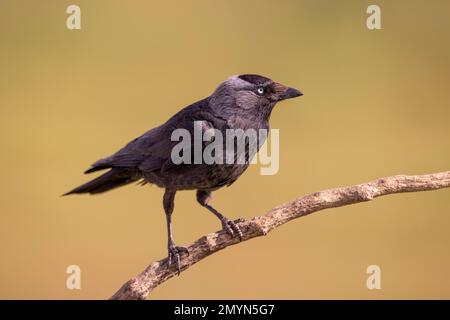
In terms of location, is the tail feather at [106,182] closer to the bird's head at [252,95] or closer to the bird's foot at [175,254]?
the bird's foot at [175,254]

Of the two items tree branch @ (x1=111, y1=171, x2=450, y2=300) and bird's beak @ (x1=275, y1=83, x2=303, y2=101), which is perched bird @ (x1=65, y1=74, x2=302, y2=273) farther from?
tree branch @ (x1=111, y1=171, x2=450, y2=300)

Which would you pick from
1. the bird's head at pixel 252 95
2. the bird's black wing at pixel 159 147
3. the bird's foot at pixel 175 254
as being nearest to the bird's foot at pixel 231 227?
the bird's foot at pixel 175 254

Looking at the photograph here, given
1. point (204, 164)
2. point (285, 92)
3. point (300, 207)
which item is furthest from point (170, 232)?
point (285, 92)

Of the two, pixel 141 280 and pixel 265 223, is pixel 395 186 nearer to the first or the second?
pixel 265 223

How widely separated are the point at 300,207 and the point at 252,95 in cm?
85

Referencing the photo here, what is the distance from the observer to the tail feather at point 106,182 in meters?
3.93

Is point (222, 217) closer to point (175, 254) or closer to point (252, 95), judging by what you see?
point (175, 254)

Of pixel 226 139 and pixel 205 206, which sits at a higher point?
pixel 226 139

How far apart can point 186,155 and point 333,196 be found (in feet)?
3.18

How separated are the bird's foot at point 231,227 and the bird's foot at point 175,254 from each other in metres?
0.28

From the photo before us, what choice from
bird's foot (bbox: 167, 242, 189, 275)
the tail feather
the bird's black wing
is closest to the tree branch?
bird's foot (bbox: 167, 242, 189, 275)

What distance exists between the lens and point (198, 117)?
3.71 meters

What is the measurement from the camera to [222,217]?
365 centimetres

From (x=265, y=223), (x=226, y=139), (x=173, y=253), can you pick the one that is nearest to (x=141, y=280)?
(x=173, y=253)
